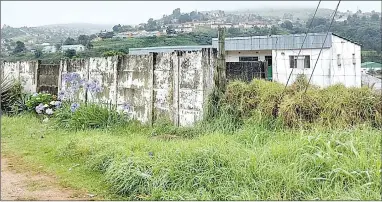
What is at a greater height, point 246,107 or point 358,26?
point 358,26

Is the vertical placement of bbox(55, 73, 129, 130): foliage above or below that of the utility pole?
below

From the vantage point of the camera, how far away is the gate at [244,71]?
6750 mm

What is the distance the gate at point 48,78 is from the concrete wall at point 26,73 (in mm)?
191

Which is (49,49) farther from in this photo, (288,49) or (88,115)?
(288,49)

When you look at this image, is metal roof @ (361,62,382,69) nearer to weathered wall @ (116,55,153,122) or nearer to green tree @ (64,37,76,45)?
weathered wall @ (116,55,153,122)

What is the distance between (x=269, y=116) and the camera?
5406mm

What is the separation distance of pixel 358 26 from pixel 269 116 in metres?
5.36

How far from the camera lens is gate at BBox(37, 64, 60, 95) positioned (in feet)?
33.2

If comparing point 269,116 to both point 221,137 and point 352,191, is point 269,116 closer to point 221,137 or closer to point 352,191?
point 221,137

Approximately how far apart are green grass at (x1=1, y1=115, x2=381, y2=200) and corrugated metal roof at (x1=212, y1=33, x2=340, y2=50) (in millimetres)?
12507

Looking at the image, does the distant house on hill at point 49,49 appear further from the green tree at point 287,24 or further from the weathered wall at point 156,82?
the green tree at point 287,24

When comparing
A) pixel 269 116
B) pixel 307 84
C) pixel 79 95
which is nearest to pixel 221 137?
pixel 269 116

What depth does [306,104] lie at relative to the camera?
511 cm

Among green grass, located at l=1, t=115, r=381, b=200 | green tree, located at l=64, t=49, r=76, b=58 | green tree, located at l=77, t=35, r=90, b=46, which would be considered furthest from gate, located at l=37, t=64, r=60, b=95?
green grass, located at l=1, t=115, r=381, b=200
